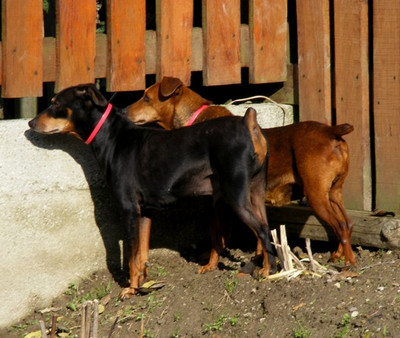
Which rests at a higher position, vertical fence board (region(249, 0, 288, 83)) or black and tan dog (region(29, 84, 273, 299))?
vertical fence board (region(249, 0, 288, 83))

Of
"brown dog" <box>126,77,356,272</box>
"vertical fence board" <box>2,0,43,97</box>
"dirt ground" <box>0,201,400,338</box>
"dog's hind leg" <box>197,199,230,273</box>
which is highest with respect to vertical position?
"vertical fence board" <box>2,0,43,97</box>

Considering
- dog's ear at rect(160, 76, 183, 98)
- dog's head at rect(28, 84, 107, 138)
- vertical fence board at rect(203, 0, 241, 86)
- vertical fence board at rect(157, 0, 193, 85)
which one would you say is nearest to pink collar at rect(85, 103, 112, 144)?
dog's head at rect(28, 84, 107, 138)

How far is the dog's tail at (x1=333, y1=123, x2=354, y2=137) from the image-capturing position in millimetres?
6809

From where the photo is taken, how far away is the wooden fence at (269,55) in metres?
6.91

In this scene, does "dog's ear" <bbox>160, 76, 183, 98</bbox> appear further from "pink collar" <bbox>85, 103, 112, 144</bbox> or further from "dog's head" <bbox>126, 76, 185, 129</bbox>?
"pink collar" <bbox>85, 103, 112, 144</bbox>

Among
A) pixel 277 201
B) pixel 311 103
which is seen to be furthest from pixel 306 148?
pixel 311 103

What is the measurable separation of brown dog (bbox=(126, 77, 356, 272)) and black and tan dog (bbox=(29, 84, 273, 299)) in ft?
1.41

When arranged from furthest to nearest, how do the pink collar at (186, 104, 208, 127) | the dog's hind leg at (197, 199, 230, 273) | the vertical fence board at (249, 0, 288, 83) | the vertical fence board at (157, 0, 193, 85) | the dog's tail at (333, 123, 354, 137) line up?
the vertical fence board at (249, 0, 288, 83), the pink collar at (186, 104, 208, 127), the vertical fence board at (157, 0, 193, 85), the dog's hind leg at (197, 199, 230, 273), the dog's tail at (333, 123, 354, 137)

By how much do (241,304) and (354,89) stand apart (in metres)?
2.49

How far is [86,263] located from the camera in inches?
287

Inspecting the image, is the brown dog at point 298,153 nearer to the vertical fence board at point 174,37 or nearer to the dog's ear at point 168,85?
the dog's ear at point 168,85

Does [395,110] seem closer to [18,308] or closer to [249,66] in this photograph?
[249,66]

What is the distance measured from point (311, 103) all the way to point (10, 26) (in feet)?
9.94

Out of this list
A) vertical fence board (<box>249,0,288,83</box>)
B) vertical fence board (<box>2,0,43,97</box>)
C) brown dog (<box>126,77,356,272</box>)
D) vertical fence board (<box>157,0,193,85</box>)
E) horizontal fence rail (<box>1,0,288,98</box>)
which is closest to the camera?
vertical fence board (<box>2,0,43,97</box>)
